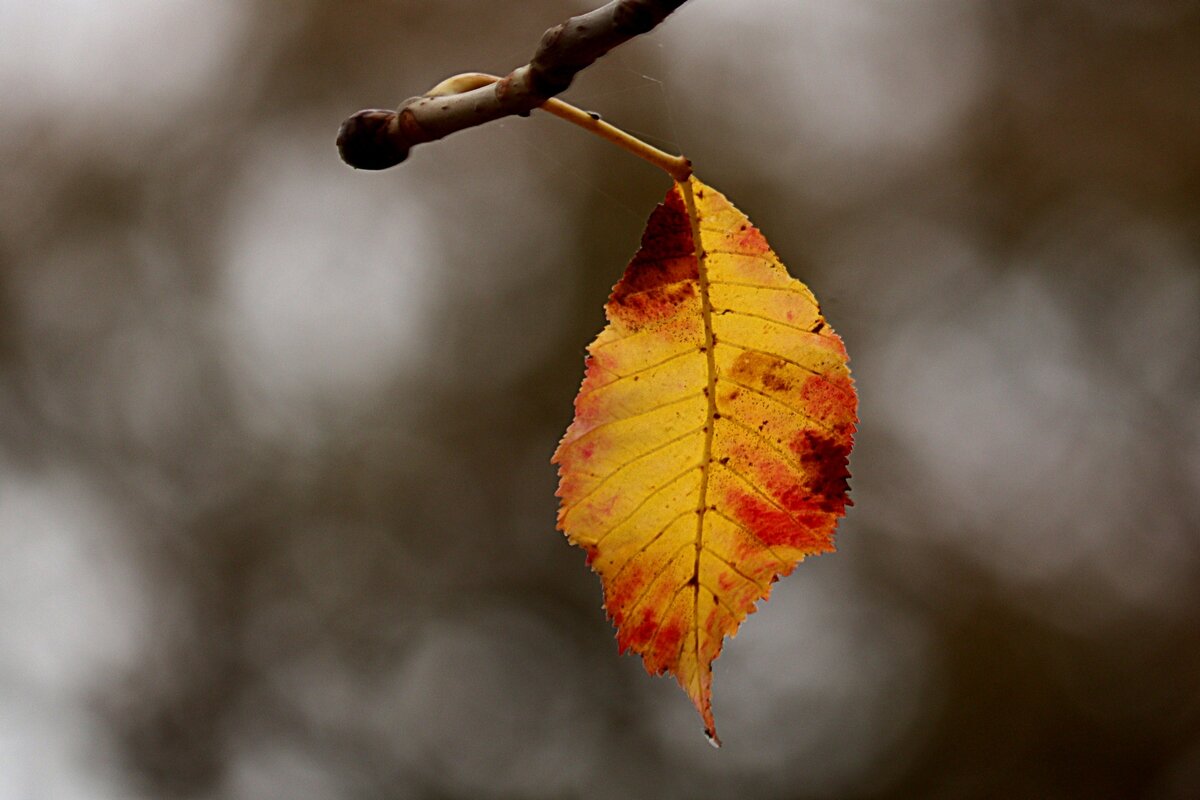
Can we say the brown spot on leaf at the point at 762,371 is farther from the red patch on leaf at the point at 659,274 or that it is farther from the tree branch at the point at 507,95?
the tree branch at the point at 507,95

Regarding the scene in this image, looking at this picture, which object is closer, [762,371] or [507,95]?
[507,95]

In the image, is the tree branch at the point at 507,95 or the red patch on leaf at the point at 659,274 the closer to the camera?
the tree branch at the point at 507,95

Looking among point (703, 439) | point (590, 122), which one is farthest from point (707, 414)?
point (590, 122)

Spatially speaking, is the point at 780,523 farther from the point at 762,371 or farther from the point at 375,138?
the point at 375,138

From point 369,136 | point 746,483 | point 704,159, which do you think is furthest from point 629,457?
point 704,159

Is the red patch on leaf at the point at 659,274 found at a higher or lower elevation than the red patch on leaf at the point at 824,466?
higher

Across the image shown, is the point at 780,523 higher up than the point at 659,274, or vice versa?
the point at 659,274

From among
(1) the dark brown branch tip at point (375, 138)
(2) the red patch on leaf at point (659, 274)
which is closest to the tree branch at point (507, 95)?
(1) the dark brown branch tip at point (375, 138)

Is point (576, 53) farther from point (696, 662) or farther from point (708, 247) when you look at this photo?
point (696, 662)
